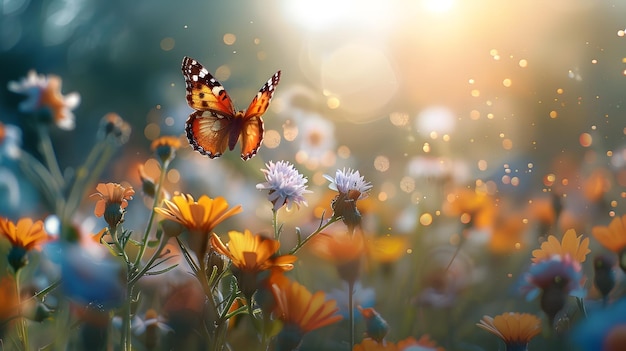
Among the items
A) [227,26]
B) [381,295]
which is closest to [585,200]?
[381,295]

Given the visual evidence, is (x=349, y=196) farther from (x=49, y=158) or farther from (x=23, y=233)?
(x=49, y=158)

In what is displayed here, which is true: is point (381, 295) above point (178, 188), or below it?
below

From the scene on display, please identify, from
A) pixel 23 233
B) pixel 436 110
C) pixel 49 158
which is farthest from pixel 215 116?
pixel 436 110

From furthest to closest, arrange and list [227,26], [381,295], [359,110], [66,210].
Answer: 1. [227,26]
2. [359,110]
3. [381,295]
4. [66,210]

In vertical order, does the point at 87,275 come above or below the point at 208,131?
below

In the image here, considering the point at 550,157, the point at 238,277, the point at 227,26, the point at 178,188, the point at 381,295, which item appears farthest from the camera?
the point at 227,26

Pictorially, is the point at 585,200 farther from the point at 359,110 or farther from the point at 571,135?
the point at 359,110

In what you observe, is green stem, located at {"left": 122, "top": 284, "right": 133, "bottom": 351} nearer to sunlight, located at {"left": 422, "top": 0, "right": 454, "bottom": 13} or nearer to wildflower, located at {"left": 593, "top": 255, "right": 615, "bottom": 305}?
wildflower, located at {"left": 593, "top": 255, "right": 615, "bottom": 305}

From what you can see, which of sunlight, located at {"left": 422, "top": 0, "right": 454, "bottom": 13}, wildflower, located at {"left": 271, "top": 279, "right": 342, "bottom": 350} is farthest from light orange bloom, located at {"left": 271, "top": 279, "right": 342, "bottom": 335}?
sunlight, located at {"left": 422, "top": 0, "right": 454, "bottom": 13}
